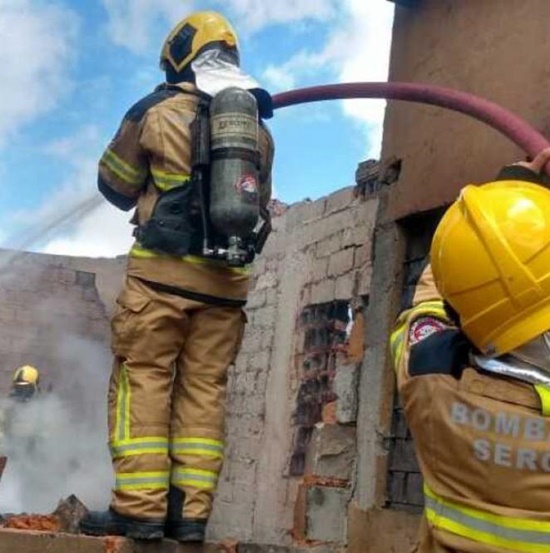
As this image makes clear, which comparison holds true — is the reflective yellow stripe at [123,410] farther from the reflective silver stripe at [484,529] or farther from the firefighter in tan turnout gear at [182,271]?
the reflective silver stripe at [484,529]

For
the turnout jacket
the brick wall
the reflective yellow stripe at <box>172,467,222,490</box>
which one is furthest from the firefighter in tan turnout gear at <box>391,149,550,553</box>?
the brick wall

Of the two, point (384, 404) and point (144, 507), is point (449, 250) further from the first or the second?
point (384, 404)

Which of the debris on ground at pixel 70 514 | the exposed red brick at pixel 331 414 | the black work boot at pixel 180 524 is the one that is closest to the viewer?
the black work boot at pixel 180 524

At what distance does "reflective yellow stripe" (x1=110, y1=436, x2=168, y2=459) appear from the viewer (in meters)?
3.41

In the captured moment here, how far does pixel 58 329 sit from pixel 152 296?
11.8 m

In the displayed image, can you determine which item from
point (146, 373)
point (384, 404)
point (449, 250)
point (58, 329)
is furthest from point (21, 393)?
point (449, 250)

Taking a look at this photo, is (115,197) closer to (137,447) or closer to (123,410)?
(123,410)

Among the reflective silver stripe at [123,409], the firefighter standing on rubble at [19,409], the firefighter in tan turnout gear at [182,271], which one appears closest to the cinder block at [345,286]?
the firefighter in tan turnout gear at [182,271]

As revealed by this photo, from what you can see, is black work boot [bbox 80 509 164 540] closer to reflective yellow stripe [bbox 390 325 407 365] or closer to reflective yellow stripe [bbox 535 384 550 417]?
reflective yellow stripe [bbox 390 325 407 365]

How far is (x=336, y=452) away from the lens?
5.32 meters

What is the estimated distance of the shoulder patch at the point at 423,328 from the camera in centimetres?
240

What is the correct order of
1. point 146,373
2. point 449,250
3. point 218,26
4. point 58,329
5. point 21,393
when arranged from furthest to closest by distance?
point 58,329 < point 21,393 < point 218,26 < point 146,373 < point 449,250

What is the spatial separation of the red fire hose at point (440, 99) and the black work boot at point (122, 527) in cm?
175

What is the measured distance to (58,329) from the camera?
1502cm
